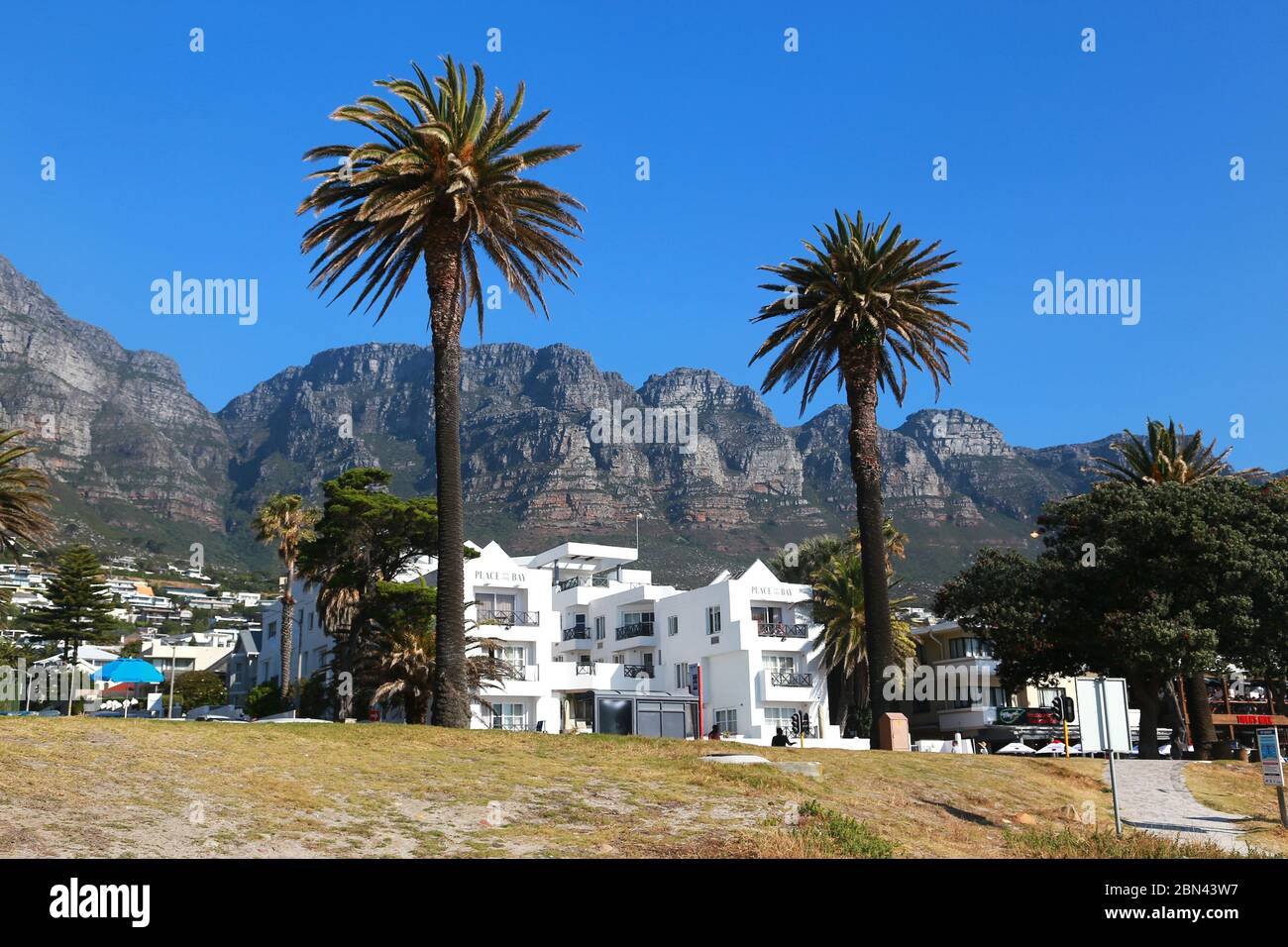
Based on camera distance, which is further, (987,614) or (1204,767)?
(987,614)

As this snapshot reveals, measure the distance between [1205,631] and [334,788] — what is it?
4018cm

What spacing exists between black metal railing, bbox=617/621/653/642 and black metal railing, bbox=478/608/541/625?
9.08 m

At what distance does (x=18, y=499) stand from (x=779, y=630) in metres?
42.0

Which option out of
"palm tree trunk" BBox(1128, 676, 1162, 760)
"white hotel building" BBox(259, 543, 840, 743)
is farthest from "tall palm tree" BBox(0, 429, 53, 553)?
"palm tree trunk" BBox(1128, 676, 1162, 760)

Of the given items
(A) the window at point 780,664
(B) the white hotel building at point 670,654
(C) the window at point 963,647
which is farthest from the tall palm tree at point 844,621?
(C) the window at point 963,647

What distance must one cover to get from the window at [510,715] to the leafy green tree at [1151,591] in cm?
2570

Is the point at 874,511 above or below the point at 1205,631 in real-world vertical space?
above

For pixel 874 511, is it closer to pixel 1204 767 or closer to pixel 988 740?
pixel 1204 767

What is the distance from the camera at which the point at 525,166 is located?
3631 centimetres

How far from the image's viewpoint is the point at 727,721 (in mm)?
68812

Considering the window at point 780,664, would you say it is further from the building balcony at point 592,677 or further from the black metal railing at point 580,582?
the black metal railing at point 580,582

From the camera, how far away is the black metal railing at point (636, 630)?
7625 cm

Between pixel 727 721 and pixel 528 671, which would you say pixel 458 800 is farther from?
pixel 727 721
